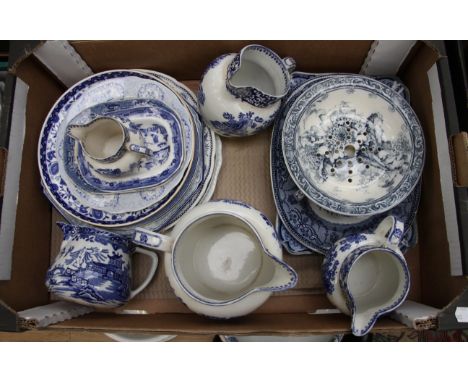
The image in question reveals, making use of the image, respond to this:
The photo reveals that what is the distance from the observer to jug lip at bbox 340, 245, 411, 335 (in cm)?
62

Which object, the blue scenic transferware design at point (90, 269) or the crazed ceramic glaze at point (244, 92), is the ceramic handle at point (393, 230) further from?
the blue scenic transferware design at point (90, 269)

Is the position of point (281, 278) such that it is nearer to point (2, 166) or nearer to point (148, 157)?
point (148, 157)

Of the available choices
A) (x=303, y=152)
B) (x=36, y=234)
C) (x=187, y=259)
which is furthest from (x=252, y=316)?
(x=36, y=234)

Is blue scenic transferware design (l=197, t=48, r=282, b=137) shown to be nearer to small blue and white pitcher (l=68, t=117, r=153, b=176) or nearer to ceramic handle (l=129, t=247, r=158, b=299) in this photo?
small blue and white pitcher (l=68, t=117, r=153, b=176)

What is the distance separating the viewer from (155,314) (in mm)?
792

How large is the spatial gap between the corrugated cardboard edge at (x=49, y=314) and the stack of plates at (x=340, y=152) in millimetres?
386

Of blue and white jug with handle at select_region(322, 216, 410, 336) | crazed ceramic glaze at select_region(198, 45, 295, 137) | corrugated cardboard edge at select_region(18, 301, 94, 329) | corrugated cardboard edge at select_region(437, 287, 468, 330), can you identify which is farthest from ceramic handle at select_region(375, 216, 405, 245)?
corrugated cardboard edge at select_region(18, 301, 94, 329)

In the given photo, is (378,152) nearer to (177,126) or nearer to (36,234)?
(177,126)

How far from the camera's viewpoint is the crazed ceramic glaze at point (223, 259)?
62 centimetres

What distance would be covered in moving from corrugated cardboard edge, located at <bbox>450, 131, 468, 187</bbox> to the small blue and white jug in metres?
0.54

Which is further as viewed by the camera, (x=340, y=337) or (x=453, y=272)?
(x=340, y=337)

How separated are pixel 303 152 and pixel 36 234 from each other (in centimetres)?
51

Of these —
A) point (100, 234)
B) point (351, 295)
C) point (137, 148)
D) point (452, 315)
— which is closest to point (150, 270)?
point (100, 234)

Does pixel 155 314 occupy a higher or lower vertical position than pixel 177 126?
lower
